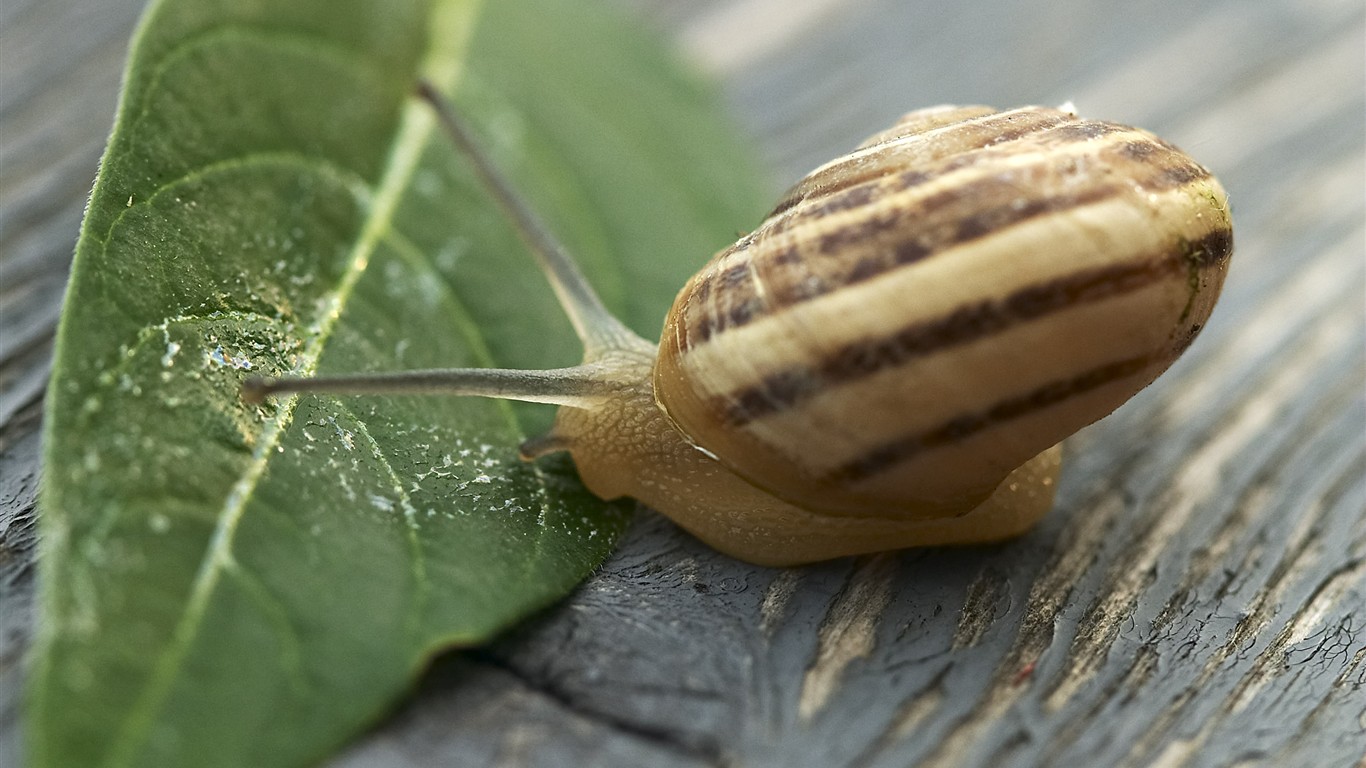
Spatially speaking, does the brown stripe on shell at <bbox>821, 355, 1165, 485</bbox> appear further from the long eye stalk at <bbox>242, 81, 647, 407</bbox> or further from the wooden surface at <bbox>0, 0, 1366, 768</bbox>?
the long eye stalk at <bbox>242, 81, 647, 407</bbox>

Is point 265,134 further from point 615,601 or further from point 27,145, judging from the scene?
point 615,601

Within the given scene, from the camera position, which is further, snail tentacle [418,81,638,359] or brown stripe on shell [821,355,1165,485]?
snail tentacle [418,81,638,359]

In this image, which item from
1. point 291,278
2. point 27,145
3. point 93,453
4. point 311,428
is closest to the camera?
point 93,453

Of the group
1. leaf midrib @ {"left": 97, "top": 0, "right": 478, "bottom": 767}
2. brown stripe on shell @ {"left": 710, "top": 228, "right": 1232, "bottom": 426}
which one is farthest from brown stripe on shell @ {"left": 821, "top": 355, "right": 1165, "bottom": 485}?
leaf midrib @ {"left": 97, "top": 0, "right": 478, "bottom": 767}

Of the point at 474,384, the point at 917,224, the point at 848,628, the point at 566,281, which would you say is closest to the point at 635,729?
the point at 848,628

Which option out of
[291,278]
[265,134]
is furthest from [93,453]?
[265,134]

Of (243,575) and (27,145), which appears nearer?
(243,575)
